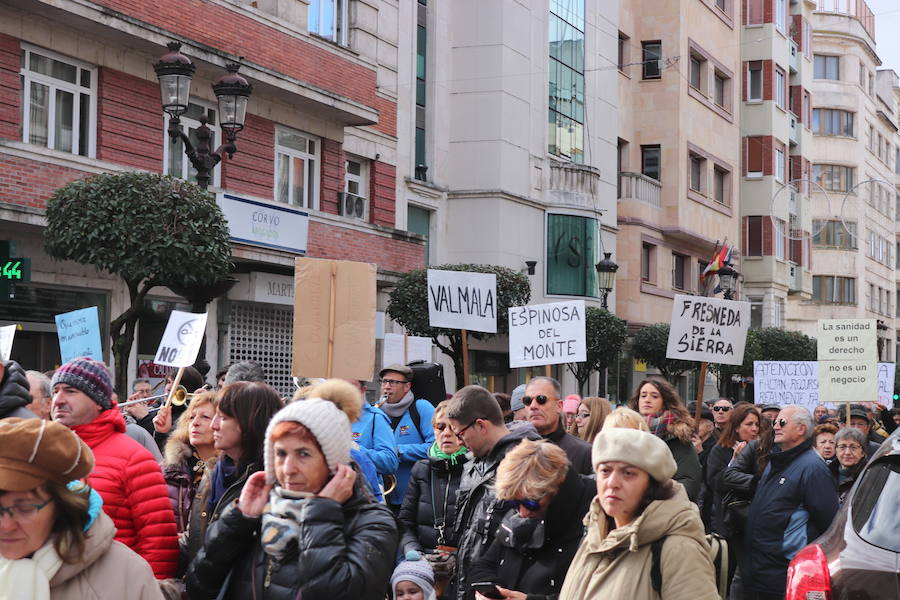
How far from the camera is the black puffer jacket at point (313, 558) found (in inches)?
161

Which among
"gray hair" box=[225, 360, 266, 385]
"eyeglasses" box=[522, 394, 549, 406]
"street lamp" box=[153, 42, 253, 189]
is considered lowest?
"eyeglasses" box=[522, 394, 549, 406]

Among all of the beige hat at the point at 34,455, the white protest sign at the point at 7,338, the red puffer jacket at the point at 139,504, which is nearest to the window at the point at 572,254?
the white protest sign at the point at 7,338

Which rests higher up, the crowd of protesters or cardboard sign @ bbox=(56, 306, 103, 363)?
cardboard sign @ bbox=(56, 306, 103, 363)

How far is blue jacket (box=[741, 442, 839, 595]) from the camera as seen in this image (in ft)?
27.0

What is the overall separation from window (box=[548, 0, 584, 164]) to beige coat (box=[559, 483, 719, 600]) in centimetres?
2860

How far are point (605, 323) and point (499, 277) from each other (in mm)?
4716

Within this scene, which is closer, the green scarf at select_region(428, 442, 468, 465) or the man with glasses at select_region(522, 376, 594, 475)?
the green scarf at select_region(428, 442, 468, 465)

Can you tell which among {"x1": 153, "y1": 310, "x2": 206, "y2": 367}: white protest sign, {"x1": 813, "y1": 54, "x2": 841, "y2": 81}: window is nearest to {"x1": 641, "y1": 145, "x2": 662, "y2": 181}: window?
{"x1": 813, "y1": 54, "x2": 841, "y2": 81}: window

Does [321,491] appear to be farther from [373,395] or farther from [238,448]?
[373,395]

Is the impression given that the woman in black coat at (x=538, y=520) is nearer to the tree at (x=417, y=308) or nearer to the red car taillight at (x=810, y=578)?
the red car taillight at (x=810, y=578)

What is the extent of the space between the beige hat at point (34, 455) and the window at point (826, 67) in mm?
65578

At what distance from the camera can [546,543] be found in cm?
559

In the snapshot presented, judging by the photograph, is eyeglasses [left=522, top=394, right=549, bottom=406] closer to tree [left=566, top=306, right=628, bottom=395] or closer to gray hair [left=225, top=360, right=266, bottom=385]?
gray hair [left=225, top=360, right=266, bottom=385]

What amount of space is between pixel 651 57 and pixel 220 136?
2263cm
